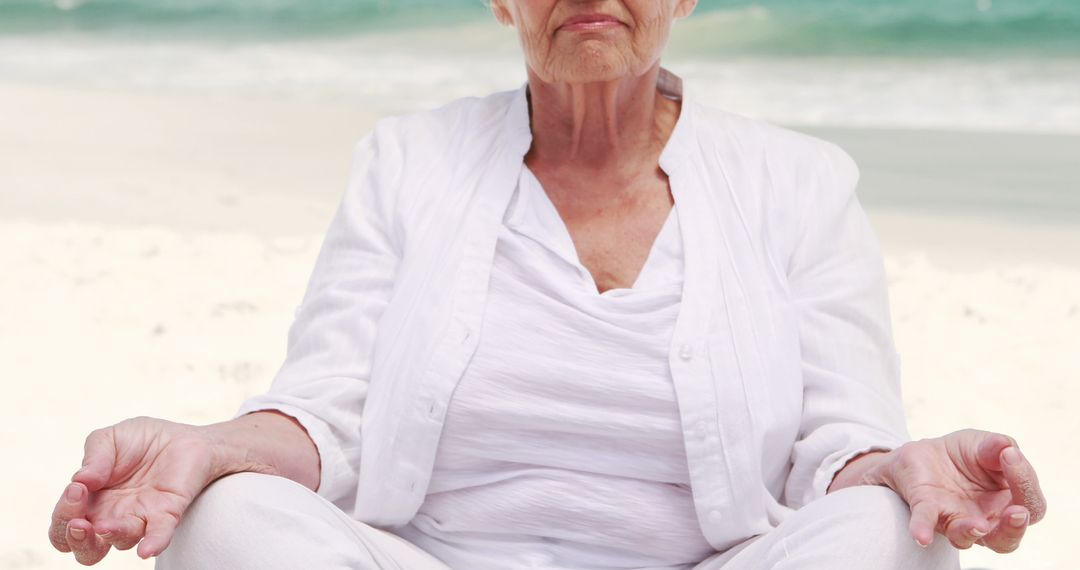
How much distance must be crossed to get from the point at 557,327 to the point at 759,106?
7425 millimetres

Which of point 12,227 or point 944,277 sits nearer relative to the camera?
point 944,277

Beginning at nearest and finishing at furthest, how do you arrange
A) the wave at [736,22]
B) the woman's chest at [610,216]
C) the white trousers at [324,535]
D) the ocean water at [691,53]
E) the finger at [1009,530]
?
the finger at [1009,530] → the white trousers at [324,535] → the woman's chest at [610,216] → the ocean water at [691,53] → the wave at [736,22]

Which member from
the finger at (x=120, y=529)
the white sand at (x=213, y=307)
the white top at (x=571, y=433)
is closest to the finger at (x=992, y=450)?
the white top at (x=571, y=433)

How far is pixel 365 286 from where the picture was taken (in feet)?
6.69

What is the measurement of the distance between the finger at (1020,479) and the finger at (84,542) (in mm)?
986

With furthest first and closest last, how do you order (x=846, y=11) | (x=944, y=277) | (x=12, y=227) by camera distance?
(x=846, y=11) < (x=12, y=227) < (x=944, y=277)

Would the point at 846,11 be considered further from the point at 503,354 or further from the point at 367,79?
the point at 503,354

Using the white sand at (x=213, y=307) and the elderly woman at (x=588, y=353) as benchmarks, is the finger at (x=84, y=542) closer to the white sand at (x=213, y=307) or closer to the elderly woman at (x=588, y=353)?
the elderly woman at (x=588, y=353)

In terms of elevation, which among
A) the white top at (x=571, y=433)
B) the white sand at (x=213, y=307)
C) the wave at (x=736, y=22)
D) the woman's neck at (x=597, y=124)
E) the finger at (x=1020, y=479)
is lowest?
the wave at (x=736, y=22)

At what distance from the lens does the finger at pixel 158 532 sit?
1.61 m

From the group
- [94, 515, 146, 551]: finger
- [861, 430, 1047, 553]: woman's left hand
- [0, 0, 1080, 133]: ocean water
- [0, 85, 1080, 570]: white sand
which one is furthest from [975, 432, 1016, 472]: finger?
[0, 0, 1080, 133]: ocean water

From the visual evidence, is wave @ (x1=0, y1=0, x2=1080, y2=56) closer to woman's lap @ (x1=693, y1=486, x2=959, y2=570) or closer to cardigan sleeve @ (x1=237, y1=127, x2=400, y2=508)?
cardigan sleeve @ (x1=237, y1=127, x2=400, y2=508)

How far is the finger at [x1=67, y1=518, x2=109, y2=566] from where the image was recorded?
161 centimetres

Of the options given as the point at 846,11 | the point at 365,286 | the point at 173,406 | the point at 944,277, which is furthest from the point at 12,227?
the point at 846,11
